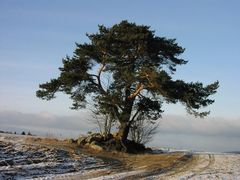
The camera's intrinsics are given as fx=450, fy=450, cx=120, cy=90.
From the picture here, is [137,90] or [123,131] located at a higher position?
[137,90]

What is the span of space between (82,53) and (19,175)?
1983 centimetres

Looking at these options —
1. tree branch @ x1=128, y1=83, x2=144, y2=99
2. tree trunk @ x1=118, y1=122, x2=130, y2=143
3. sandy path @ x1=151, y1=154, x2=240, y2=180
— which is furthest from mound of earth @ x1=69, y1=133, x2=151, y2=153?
sandy path @ x1=151, y1=154, x2=240, y2=180

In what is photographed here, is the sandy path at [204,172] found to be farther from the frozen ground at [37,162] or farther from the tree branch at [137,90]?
the tree branch at [137,90]

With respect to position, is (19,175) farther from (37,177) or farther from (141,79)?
(141,79)

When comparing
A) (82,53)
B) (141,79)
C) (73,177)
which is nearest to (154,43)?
(141,79)

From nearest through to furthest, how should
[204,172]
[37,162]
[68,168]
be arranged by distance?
[68,168], [204,172], [37,162]

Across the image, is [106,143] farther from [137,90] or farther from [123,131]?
[137,90]

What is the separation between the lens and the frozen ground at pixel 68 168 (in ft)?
70.9

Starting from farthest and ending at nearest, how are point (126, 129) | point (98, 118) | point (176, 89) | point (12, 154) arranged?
point (98, 118) → point (126, 129) → point (176, 89) → point (12, 154)

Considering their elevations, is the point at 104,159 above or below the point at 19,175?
above

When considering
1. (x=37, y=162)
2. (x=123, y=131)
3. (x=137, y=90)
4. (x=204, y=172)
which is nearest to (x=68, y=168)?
(x=37, y=162)

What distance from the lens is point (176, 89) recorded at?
1443 inches

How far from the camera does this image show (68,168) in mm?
24438

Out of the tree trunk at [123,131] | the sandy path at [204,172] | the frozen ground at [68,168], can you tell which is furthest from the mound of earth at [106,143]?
the sandy path at [204,172]
